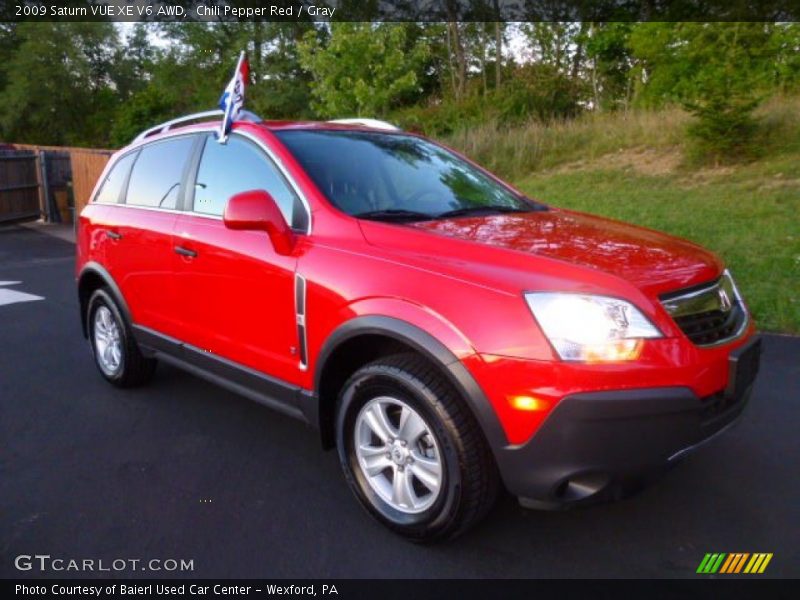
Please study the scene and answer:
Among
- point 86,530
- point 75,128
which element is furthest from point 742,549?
point 75,128

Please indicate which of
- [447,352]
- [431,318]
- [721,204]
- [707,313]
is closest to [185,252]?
[431,318]

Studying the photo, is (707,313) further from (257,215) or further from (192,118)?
(192,118)

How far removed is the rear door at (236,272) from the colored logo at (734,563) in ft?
6.39

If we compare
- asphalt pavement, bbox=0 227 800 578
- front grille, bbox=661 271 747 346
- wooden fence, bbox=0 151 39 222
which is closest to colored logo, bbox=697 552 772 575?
asphalt pavement, bbox=0 227 800 578

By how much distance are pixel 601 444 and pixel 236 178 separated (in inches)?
95.8

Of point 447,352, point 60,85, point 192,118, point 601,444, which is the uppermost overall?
point 60,85

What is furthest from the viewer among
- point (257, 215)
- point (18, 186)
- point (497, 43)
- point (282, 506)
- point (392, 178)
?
point (497, 43)

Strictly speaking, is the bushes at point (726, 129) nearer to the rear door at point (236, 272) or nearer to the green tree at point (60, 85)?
the rear door at point (236, 272)

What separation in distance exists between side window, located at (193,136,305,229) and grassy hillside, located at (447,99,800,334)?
4.42 m

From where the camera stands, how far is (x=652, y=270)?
9.33ft

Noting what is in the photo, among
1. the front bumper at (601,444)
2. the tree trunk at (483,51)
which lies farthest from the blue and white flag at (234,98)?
the tree trunk at (483,51)

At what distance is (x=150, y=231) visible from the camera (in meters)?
4.48

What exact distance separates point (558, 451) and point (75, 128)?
51.3m
